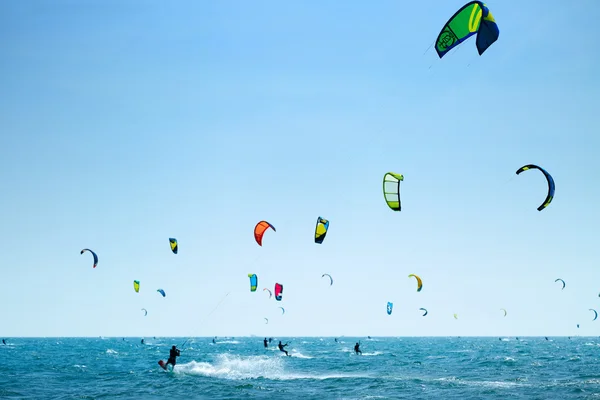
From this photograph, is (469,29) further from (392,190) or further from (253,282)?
(253,282)

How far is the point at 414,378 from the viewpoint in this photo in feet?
80.7

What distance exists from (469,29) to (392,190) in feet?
14.9

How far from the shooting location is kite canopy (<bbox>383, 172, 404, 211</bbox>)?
13.9 metres

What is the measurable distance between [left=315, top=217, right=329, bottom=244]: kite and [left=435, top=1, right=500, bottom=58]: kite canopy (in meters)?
8.33

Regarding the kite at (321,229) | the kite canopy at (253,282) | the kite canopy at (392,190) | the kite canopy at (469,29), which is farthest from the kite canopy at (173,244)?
the kite canopy at (469,29)

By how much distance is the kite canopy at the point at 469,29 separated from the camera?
35.7ft

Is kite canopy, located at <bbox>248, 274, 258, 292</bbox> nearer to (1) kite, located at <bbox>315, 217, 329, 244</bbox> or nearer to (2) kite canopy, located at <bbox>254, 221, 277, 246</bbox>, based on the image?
(2) kite canopy, located at <bbox>254, 221, 277, 246</bbox>

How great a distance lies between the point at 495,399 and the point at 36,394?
16996 mm

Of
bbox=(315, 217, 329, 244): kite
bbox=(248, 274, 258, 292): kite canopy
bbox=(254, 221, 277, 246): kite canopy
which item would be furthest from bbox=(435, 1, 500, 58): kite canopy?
bbox=(248, 274, 258, 292): kite canopy

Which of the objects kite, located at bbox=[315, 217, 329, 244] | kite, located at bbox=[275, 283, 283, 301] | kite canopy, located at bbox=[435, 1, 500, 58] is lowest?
kite, located at bbox=[275, 283, 283, 301]

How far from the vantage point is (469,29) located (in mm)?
11633

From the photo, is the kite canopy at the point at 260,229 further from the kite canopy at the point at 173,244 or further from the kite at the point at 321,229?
the kite canopy at the point at 173,244

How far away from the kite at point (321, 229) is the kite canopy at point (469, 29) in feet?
27.3

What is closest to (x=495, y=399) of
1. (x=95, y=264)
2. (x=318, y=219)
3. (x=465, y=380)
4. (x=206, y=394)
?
(x=465, y=380)
